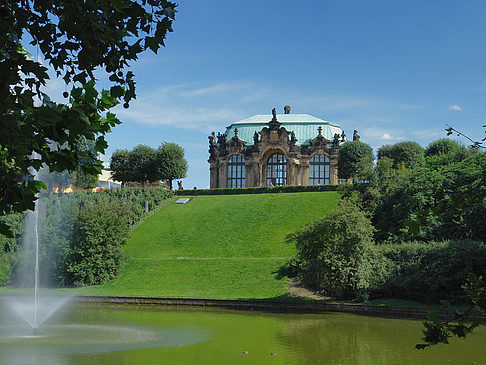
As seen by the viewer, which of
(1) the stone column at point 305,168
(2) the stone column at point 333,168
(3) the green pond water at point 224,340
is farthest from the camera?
(1) the stone column at point 305,168

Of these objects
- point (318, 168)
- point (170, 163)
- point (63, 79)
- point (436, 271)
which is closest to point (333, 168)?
point (318, 168)

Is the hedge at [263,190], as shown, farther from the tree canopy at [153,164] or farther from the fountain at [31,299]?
the fountain at [31,299]

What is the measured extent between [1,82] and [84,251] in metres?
32.5

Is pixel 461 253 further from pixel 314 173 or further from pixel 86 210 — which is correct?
pixel 314 173

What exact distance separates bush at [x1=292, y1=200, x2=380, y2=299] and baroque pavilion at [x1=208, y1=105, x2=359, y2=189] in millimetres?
43182

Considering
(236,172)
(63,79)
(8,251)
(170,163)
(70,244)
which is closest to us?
(63,79)

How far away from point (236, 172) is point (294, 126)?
10.9m

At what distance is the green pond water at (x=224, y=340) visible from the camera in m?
15.7

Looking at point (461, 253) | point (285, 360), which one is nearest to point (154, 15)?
point (285, 360)

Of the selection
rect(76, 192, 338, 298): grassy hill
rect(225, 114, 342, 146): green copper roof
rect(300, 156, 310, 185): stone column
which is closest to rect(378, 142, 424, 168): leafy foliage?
rect(225, 114, 342, 146): green copper roof

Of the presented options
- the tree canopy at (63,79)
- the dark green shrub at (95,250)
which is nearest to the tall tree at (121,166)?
the dark green shrub at (95,250)

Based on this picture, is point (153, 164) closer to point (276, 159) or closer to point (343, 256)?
point (276, 159)

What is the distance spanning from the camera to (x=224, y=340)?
730 inches

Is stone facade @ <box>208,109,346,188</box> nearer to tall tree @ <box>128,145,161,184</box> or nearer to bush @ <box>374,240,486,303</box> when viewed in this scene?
tall tree @ <box>128,145,161,184</box>
